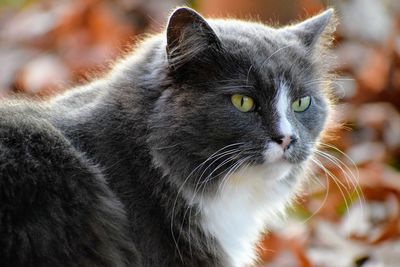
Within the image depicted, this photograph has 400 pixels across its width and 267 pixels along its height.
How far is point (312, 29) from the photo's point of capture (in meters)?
3.38

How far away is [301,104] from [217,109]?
39cm

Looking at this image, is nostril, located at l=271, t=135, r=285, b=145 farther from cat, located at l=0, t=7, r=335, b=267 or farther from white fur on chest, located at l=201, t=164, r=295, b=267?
white fur on chest, located at l=201, t=164, r=295, b=267

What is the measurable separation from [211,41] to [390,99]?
310cm

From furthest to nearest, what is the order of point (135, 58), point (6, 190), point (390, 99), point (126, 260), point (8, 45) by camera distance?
point (8, 45)
point (390, 99)
point (135, 58)
point (126, 260)
point (6, 190)

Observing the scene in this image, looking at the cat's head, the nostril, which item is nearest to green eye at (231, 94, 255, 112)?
the cat's head

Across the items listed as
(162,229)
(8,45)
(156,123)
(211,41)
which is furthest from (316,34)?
(8,45)

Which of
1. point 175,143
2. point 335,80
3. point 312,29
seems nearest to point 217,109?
point 175,143

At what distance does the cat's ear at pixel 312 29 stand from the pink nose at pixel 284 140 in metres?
0.53

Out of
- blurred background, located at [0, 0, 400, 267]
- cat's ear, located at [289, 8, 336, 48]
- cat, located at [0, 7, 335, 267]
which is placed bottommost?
blurred background, located at [0, 0, 400, 267]

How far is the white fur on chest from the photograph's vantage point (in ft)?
10.2

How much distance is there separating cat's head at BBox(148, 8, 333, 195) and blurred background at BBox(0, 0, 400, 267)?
42 centimetres

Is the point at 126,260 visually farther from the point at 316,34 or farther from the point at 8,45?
the point at 8,45

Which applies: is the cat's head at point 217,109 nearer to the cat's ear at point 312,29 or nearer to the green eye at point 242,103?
the green eye at point 242,103

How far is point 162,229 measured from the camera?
2986 millimetres
